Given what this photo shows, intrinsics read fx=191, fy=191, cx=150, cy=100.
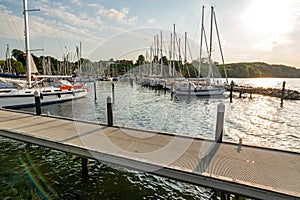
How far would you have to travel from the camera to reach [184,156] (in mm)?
4793

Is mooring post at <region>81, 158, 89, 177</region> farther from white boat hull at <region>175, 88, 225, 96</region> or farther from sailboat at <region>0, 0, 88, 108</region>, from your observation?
white boat hull at <region>175, 88, 225, 96</region>

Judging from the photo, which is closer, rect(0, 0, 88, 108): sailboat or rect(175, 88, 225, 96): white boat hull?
rect(0, 0, 88, 108): sailboat

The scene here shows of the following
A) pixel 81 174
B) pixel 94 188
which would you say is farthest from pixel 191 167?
pixel 81 174

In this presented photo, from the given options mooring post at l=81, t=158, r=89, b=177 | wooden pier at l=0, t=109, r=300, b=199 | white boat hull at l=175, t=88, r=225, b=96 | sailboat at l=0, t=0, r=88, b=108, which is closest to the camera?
wooden pier at l=0, t=109, r=300, b=199

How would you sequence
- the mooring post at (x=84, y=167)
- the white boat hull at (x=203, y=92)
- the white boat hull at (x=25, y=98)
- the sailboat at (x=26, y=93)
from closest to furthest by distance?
the mooring post at (x=84, y=167) → the white boat hull at (x=25, y=98) → the sailboat at (x=26, y=93) → the white boat hull at (x=203, y=92)

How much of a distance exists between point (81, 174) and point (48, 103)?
16018 millimetres

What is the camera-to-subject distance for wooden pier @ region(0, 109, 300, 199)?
3.67 metres

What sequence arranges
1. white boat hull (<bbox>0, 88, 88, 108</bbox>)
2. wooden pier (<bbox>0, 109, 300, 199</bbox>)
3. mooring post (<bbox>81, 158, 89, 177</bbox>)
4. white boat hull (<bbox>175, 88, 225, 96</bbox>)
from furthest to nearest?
white boat hull (<bbox>175, 88, 225, 96</bbox>), white boat hull (<bbox>0, 88, 88, 108</bbox>), mooring post (<bbox>81, 158, 89, 177</bbox>), wooden pier (<bbox>0, 109, 300, 199</bbox>)

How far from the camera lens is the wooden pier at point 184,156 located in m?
3.67

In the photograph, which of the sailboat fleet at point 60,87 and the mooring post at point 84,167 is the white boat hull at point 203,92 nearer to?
the sailboat fleet at point 60,87

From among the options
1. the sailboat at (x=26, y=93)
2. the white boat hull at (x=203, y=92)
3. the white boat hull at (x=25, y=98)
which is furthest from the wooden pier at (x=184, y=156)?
the white boat hull at (x=203, y=92)

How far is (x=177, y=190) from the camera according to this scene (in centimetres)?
566

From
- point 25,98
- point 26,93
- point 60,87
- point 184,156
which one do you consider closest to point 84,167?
point 184,156

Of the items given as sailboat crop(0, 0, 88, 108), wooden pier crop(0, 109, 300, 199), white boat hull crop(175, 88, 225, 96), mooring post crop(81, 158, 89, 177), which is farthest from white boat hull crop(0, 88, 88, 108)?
white boat hull crop(175, 88, 225, 96)
